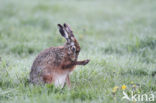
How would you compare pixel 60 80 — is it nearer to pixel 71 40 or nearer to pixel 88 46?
pixel 71 40

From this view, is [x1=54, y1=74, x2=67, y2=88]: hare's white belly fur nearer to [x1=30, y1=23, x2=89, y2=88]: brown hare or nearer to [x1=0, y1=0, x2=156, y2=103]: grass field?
[x1=30, y1=23, x2=89, y2=88]: brown hare

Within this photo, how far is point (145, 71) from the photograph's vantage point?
216 inches

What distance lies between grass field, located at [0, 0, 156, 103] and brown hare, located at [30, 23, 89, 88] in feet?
0.58

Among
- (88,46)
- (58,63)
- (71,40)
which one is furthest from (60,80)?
(88,46)

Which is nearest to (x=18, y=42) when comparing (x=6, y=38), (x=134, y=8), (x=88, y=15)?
(x=6, y=38)

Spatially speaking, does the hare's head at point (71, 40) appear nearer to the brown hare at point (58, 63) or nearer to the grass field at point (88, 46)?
the brown hare at point (58, 63)

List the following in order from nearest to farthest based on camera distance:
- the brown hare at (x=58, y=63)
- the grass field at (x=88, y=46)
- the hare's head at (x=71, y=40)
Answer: the grass field at (x=88, y=46) → the brown hare at (x=58, y=63) → the hare's head at (x=71, y=40)

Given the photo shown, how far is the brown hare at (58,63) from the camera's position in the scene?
4160 millimetres

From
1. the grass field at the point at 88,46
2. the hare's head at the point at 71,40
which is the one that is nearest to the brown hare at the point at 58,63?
the hare's head at the point at 71,40

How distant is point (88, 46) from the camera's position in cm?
788

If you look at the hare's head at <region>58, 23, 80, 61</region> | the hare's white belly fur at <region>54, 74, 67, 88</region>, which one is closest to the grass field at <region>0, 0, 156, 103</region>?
the hare's white belly fur at <region>54, 74, 67, 88</region>

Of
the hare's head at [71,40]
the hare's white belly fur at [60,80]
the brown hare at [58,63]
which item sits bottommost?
the hare's white belly fur at [60,80]

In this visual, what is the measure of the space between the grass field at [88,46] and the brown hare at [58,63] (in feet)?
0.58

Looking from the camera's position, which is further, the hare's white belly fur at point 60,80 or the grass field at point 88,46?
the hare's white belly fur at point 60,80
